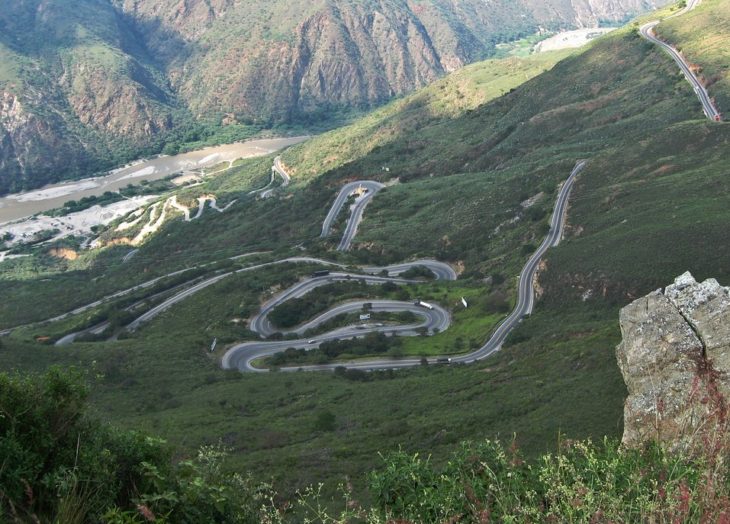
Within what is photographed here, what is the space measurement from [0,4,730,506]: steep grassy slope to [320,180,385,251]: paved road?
2707 millimetres

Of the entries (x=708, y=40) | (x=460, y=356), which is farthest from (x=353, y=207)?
(x=708, y=40)

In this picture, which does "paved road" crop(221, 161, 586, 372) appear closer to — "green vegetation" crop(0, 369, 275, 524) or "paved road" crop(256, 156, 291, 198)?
"green vegetation" crop(0, 369, 275, 524)

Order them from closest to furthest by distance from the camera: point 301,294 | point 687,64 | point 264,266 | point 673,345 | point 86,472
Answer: point 86,472 < point 673,345 < point 301,294 < point 264,266 < point 687,64

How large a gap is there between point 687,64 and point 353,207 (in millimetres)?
68245

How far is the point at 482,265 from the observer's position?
77625mm

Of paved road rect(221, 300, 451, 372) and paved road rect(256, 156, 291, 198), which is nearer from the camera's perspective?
paved road rect(221, 300, 451, 372)

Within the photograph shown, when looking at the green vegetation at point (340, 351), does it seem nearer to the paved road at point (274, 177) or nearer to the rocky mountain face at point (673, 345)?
the rocky mountain face at point (673, 345)

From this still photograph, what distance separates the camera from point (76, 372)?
12945 millimetres

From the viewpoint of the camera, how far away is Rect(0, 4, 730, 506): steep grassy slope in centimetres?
3572

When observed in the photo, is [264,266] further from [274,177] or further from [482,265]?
[274,177]

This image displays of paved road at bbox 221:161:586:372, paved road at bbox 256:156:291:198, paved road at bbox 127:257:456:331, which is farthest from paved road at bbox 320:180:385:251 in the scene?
paved road at bbox 221:161:586:372

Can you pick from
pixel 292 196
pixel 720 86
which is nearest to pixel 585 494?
pixel 720 86

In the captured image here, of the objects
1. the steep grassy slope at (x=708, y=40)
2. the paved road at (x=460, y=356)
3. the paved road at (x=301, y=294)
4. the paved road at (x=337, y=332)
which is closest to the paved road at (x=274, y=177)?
the paved road at (x=301, y=294)

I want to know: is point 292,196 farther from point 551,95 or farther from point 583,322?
point 583,322
